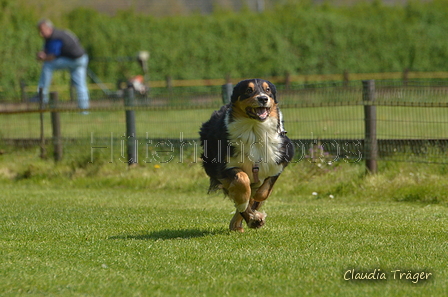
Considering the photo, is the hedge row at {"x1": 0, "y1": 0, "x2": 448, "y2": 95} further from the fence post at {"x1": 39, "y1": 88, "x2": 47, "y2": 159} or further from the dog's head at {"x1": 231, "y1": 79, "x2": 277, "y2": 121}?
the dog's head at {"x1": 231, "y1": 79, "x2": 277, "y2": 121}

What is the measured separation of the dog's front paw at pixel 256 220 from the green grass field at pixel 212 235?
0.32 ft

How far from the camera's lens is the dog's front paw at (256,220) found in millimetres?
7109

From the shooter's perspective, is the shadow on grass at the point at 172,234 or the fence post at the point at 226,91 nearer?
the shadow on grass at the point at 172,234

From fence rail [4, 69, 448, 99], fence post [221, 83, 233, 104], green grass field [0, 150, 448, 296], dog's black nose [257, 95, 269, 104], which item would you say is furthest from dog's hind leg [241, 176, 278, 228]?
fence rail [4, 69, 448, 99]

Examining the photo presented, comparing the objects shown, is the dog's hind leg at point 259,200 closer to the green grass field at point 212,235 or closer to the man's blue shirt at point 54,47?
the green grass field at point 212,235

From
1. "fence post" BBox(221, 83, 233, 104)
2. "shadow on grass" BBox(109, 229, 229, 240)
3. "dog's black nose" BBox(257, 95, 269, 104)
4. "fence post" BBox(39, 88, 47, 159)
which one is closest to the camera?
"dog's black nose" BBox(257, 95, 269, 104)

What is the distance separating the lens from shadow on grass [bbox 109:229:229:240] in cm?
697

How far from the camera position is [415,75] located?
102 feet

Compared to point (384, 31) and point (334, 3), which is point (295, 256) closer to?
point (384, 31)

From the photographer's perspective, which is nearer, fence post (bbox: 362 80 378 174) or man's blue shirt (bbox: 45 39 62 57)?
fence post (bbox: 362 80 378 174)

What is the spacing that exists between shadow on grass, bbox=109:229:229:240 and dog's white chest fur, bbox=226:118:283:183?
818 mm

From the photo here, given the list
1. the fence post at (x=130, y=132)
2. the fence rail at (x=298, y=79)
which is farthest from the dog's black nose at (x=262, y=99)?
the fence rail at (x=298, y=79)

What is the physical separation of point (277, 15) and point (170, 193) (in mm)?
23698

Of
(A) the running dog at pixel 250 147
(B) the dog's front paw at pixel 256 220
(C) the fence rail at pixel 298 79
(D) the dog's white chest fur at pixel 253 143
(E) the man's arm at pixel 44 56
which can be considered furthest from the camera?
(C) the fence rail at pixel 298 79
